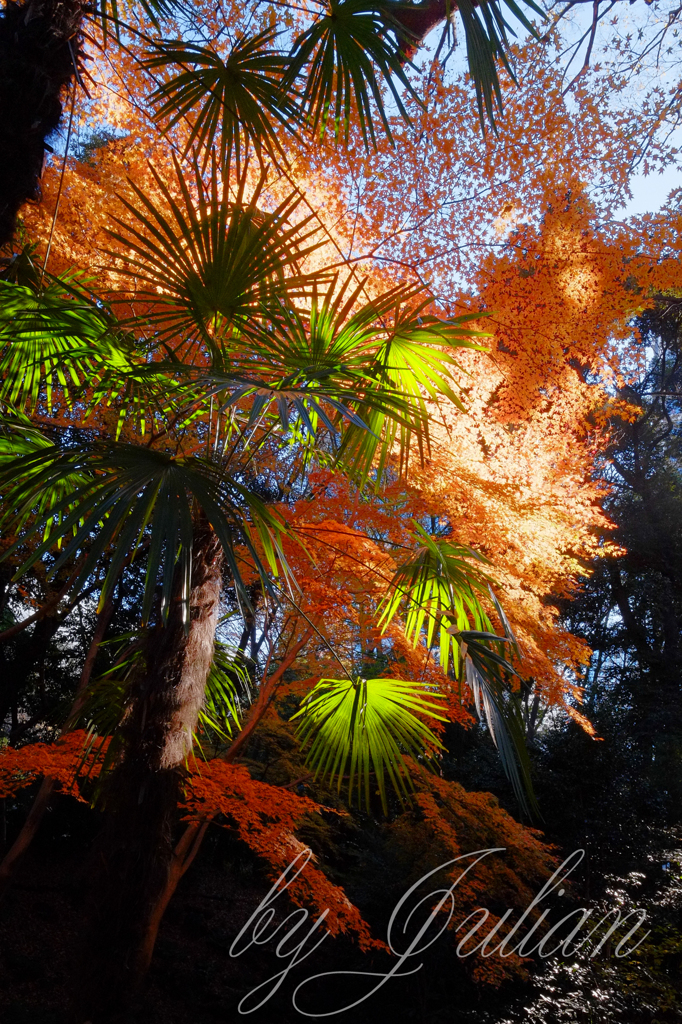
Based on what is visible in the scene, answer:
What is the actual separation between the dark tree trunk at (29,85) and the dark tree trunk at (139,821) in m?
1.20

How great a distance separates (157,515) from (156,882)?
5.20ft

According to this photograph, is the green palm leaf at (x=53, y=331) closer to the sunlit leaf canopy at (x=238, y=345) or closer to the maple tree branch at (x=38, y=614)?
the sunlit leaf canopy at (x=238, y=345)

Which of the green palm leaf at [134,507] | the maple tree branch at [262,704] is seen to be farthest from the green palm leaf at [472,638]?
the maple tree branch at [262,704]

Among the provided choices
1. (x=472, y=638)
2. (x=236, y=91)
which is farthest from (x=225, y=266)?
(x=472, y=638)

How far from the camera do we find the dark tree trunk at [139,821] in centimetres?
229

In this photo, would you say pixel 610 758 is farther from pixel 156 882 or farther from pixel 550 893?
pixel 156 882

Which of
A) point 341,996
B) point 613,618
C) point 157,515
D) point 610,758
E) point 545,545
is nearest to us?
point 157,515

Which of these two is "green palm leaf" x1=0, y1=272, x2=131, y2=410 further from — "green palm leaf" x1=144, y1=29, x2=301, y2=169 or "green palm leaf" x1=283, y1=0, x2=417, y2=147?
"green palm leaf" x1=283, y1=0, x2=417, y2=147

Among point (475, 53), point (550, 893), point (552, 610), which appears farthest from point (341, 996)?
point (475, 53)

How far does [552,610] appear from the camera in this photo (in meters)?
7.83

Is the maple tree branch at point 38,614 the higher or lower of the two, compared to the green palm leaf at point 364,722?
higher

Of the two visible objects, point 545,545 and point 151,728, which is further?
point 545,545

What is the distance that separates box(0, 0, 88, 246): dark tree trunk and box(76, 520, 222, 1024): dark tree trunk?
1.20 metres

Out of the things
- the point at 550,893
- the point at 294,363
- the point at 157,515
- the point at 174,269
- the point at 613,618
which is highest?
the point at 613,618
